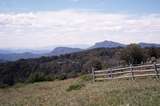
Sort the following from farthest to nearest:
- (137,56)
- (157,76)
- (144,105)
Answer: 1. (137,56)
2. (157,76)
3. (144,105)

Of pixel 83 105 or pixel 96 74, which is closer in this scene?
pixel 83 105

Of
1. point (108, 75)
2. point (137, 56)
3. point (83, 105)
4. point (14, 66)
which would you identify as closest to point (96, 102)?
point (83, 105)

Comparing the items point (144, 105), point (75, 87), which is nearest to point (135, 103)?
point (144, 105)

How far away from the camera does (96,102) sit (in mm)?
15727

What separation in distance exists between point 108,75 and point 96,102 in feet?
59.8

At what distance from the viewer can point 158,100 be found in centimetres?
1388

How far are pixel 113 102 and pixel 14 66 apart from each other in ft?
527

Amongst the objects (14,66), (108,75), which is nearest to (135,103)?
(108,75)

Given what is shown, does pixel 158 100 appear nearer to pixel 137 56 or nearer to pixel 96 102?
pixel 96 102

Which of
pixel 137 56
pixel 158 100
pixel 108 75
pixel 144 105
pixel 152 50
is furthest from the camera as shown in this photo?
pixel 152 50

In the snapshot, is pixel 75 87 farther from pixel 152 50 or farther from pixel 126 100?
pixel 152 50

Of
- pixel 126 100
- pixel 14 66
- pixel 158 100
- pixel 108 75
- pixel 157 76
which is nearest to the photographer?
pixel 158 100

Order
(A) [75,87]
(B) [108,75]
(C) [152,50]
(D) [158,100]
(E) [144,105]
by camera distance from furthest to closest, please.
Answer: (C) [152,50] < (B) [108,75] < (A) [75,87] < (D) [158,100] < (E) [144,105]

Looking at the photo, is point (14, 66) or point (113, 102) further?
point (14, 66)
